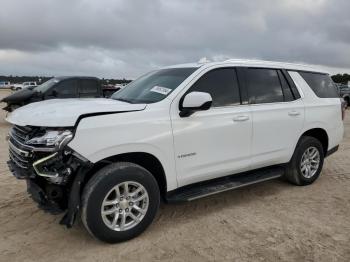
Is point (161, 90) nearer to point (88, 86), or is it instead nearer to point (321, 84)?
point (321, 84)

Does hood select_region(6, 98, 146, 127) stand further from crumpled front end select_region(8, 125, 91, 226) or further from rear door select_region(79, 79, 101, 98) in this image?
rear door select_region(79, 79, 101, 98)

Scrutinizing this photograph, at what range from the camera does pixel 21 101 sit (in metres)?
12.5

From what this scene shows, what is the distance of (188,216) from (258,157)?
1.28 metres

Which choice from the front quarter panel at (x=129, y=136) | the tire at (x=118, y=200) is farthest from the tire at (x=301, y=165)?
the tire at (x=118, y=200)

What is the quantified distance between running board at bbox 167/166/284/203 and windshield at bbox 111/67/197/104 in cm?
113

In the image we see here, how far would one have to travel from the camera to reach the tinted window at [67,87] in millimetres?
12546

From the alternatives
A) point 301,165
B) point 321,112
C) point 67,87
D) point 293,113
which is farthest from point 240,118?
point 67,87

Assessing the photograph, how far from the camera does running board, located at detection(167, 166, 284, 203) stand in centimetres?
429

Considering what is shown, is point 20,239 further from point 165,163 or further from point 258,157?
point 258,157

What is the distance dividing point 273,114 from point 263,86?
42cm

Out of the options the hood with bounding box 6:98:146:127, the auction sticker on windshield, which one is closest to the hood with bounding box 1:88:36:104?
the hood with bounding box 6:98:146:127

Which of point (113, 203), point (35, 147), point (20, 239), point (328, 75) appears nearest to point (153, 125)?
point (113, 203)

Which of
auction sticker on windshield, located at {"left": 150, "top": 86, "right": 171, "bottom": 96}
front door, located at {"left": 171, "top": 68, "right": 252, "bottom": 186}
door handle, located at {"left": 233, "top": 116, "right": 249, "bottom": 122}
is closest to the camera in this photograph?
front door, located at {"left": 171, "top": 68, "right": 252, "bottom": 186}

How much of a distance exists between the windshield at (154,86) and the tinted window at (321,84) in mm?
2294
